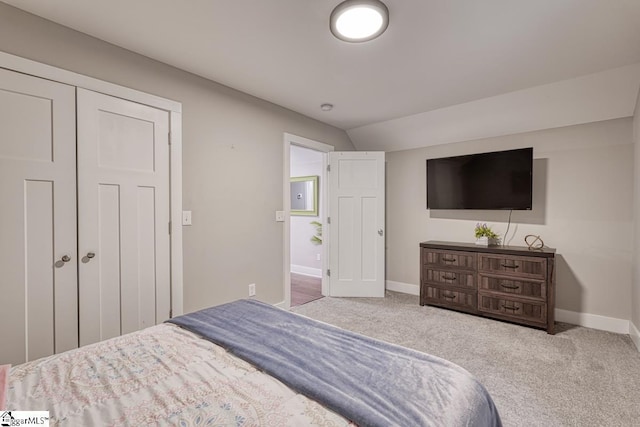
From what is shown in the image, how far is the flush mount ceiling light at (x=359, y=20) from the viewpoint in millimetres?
1719

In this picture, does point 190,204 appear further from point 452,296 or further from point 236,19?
point 452,296

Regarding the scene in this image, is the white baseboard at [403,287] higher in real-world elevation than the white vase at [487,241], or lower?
lower

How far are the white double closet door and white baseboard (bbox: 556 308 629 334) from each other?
3930 millimetres

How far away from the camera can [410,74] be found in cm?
264

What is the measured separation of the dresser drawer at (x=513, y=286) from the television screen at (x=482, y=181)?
793mm

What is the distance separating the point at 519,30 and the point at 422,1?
2.52 feet

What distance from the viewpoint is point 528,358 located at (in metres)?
2.40

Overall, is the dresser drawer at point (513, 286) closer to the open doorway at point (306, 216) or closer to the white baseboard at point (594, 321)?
the white baseboard at point (594, 321)

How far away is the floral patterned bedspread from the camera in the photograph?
33.7 inches

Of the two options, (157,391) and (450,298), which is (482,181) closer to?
(450,298)

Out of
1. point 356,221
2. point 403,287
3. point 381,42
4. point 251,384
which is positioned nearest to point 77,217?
point 251,384

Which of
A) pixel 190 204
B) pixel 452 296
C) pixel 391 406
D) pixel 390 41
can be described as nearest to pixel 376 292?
pixel 452 296

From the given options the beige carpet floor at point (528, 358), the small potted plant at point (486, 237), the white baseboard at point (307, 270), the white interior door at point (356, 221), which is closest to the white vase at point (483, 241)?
the small potted plant at point (486, 237)

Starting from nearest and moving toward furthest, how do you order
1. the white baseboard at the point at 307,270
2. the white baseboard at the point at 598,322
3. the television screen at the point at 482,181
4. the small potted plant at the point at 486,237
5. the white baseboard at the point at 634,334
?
the white baseboard at the point at 634,334, the white baseboard at the point at 598,322, the television screen at the point at 482,181, the small potted plant at the point at 486,237, the white baseboard at the point at 307,270
